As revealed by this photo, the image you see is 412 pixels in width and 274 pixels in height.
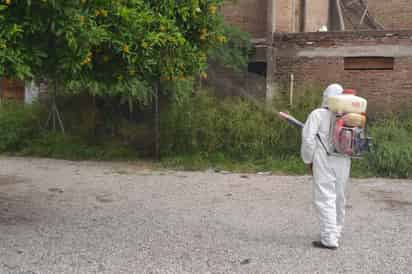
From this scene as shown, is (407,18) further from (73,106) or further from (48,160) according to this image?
(48,160)

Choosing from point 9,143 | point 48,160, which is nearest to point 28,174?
point 48,160

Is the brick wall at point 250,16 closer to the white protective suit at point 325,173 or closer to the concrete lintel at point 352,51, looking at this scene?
the concrete lintel at point 352,51

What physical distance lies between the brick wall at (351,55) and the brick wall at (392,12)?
570 cm

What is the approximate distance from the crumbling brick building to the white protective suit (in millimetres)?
8216

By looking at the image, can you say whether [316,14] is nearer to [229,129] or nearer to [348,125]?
[229,129]

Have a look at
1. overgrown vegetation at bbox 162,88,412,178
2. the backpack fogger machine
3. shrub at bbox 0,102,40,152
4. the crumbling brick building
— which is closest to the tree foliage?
the backpack fogger machine

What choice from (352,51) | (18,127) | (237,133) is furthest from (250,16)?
(18,127)

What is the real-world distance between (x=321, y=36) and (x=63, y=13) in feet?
34.6

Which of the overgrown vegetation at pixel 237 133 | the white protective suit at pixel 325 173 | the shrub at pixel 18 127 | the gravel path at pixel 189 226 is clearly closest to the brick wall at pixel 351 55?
the overgrown vegetation at pixel 237 133

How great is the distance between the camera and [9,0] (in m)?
4.60

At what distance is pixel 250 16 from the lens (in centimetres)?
1579

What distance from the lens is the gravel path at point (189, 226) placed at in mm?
5297

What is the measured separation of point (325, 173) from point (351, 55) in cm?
905

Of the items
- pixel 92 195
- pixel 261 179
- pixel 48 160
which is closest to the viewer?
pixel 92 195
